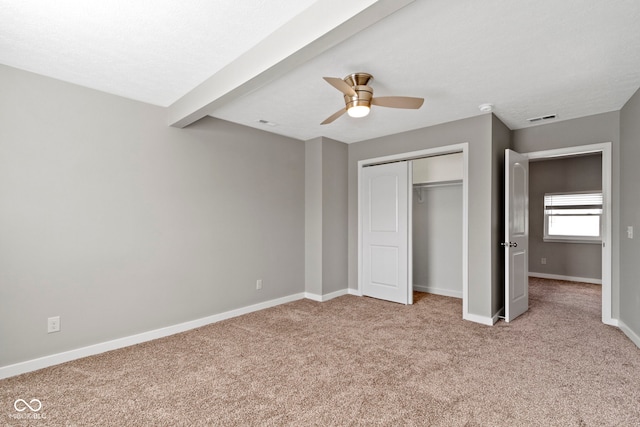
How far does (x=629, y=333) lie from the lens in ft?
10.5

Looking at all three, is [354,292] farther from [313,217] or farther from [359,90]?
[359,90]

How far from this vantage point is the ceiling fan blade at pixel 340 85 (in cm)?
229

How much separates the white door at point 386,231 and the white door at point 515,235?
120 cm

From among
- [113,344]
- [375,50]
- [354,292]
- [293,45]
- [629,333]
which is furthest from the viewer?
[354,292]

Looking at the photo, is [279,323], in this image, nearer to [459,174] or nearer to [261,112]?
[261,112]

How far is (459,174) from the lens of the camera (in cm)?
474

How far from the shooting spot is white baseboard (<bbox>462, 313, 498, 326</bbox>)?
361 cm

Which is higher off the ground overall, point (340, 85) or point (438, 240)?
point (340, 85)

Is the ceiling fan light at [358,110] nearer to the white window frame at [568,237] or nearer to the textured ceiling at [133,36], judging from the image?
the textured ceiling at [133,36]

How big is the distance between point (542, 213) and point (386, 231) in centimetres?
388

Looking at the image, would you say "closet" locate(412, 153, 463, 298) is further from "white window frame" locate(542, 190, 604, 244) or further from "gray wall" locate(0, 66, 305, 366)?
"white window frame" locate(542, 190, 604, 244)

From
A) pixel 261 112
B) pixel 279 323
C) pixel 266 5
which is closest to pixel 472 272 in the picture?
pixel 279 323

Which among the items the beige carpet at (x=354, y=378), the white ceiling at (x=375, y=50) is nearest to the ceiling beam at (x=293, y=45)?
the white ceiling at (x=375, y=50)

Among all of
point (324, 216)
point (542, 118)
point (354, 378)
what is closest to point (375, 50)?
point (354, 378)
